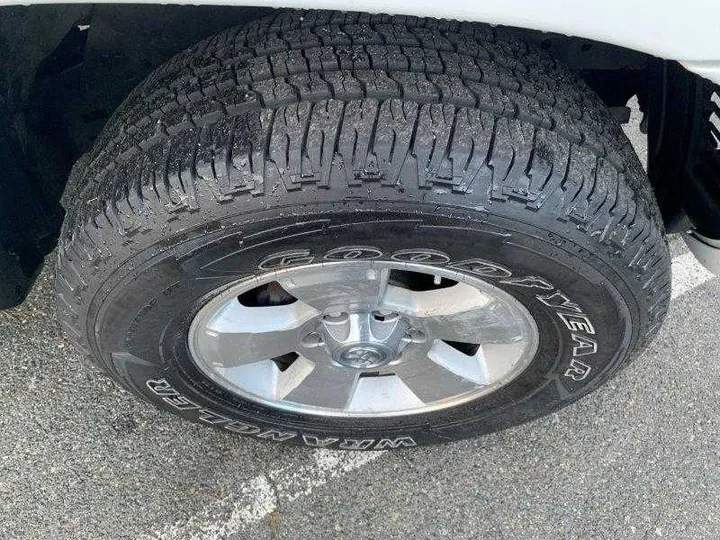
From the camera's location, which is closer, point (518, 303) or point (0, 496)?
point (518, 303)

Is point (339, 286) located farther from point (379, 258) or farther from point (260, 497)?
point (260, 497)

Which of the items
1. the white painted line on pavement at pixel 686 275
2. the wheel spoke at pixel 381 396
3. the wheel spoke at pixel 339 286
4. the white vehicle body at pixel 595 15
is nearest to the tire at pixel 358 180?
the wheel spoke at pixel 339 286

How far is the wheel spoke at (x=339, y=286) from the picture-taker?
1722mm

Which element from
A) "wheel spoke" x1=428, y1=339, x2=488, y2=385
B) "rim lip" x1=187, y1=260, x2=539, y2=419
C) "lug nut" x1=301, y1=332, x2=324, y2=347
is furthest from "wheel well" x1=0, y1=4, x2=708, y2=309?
"lug nut" x1=301, y1=332, x2=324, y2=347

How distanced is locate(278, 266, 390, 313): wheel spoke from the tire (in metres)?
0.11

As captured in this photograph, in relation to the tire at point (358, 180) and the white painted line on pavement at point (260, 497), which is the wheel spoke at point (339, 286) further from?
the white painted line on pavement at point (260, 497)

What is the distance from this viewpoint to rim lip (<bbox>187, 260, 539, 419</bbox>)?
5.42 feet

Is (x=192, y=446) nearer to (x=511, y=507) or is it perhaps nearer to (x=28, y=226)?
(x=28, y=226)

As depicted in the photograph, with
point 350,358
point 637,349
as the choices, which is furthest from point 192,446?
point 637,349

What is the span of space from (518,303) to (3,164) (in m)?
1.38

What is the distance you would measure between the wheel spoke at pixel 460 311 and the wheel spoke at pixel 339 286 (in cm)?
9

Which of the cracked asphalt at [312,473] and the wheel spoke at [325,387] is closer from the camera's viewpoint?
the wheel spoke at [325,387]

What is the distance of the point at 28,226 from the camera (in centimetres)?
203

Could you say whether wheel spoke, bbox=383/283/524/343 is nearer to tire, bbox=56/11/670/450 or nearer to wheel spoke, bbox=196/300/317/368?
tire, bbox=56/11/670/450
